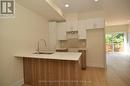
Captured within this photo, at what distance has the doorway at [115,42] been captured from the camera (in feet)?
32.8

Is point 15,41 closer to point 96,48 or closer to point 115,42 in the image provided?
point 96,48

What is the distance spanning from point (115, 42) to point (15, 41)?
9.95 meters

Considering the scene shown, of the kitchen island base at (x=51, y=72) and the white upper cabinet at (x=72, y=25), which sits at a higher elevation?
the white upper cabinet at (x=72, y=25)

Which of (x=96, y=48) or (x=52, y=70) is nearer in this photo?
(x=52, y=70)

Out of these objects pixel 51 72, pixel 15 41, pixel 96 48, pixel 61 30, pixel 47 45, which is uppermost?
pixel 61 30

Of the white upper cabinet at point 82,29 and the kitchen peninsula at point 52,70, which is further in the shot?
the white upper cabinet at point 82,29

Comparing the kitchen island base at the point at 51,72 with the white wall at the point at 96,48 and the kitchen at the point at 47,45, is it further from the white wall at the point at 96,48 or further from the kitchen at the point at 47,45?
the white wall at the point at 96,48

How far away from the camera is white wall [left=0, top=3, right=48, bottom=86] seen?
7.50 feet

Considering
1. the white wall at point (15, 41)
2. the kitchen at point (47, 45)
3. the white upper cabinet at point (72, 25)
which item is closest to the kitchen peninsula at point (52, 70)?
the kitchen at point (47, 45)

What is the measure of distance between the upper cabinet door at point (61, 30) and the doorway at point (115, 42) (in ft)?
22.1

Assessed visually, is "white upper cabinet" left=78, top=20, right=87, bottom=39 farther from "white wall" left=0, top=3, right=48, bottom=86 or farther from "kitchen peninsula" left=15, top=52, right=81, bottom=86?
"kitchen peninsula" left=15, top=52, right=81, bottom=86

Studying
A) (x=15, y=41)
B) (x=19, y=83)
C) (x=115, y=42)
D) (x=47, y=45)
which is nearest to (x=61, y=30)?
(x=47, y=45)

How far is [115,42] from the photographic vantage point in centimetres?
1026

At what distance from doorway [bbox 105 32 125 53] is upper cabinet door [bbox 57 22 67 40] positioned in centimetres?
673
